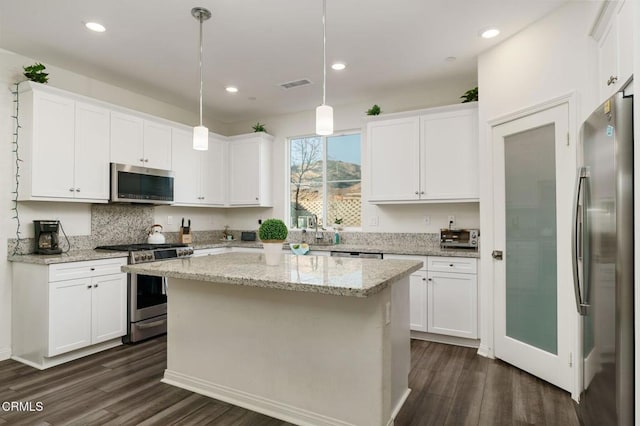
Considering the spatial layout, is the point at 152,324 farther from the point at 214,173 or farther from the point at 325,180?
the point at 325,180

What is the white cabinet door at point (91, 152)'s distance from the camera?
3.49 metres

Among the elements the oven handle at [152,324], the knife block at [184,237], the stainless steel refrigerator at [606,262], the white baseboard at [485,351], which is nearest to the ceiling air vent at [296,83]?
the knife block at [184,237]

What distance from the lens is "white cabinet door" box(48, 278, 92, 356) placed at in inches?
120

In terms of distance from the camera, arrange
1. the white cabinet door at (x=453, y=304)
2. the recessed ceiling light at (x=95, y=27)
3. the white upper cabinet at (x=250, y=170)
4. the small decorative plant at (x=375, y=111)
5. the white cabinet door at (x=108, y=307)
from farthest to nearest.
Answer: the white upper cabinet at (x=250, y=170), the small decorative plant at (x=375, y=111), the white cabinet door at (x=453, y=304), the white cabinet door at (x=108, y=307), the recessed ceiling light at (x=95, y=27)

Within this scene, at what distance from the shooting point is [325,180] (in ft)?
16.8

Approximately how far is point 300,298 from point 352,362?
468 mm

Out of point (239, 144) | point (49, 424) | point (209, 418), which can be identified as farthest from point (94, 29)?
point (209, 418)

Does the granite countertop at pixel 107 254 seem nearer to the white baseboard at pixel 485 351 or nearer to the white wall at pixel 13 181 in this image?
the white wall at pixel 13 181

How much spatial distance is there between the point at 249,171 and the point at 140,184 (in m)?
1.61

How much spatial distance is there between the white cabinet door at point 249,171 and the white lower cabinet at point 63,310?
6.88 feet

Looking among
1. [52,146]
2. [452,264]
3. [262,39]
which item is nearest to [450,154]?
[452,264]

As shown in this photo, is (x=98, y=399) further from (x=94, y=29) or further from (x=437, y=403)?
(x=94, y=29)

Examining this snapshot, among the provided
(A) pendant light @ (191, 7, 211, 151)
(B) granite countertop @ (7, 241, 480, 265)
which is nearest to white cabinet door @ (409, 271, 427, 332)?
(B) granite countertop @ (7, 241, 480, 265)

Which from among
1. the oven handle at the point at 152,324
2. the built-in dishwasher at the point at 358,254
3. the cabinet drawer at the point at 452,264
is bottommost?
the oven handle at the point at 152,324
